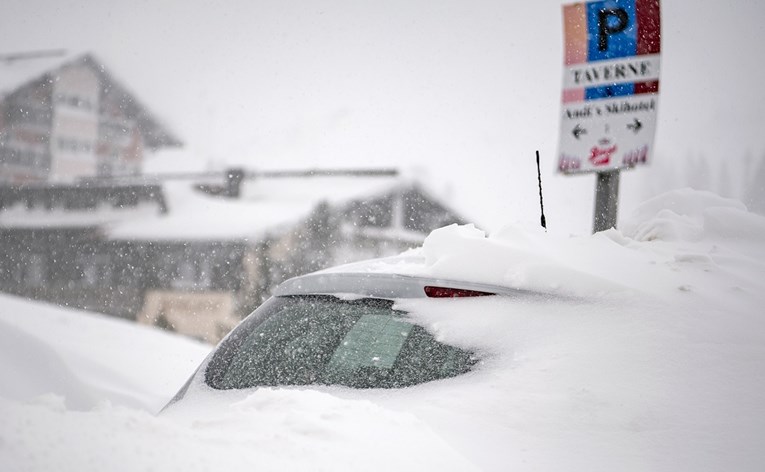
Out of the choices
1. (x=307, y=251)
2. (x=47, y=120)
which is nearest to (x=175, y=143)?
(x=47, y=120)

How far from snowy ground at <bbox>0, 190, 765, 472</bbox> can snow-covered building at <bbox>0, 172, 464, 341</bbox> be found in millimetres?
25390

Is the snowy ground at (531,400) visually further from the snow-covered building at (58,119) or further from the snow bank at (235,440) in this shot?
the snow-covered building at (58,119)

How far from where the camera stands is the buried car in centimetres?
209

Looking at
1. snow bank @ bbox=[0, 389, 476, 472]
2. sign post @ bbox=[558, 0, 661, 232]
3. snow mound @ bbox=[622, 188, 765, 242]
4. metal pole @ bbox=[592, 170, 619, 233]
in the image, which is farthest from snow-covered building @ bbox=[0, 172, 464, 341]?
snow bank @ bbox=[0, 389, 476, 472]

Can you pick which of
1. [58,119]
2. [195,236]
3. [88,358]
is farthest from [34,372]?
[58,119]

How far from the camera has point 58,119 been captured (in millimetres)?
44438

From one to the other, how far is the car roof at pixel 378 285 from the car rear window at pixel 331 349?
0.03 metres

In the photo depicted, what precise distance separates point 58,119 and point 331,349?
47888mm

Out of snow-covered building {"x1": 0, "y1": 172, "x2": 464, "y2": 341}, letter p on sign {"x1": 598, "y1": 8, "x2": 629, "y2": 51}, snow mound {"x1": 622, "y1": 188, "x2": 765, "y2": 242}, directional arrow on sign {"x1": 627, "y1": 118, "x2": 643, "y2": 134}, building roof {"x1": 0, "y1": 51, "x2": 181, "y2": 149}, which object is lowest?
snow-covered building {"x1": 0, "y1": 172, "x2": 464, "y2": 341}

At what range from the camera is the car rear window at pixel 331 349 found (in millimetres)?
2078

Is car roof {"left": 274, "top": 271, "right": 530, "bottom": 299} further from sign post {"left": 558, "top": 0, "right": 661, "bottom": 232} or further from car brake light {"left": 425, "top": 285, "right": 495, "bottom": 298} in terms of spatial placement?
sign post {"left": 558, "top": 0, "right": 661, "bottom": 232}

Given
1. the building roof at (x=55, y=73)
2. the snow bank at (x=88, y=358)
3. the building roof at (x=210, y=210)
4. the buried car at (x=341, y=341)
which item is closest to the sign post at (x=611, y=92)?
the buried car at (x=341, y=341)

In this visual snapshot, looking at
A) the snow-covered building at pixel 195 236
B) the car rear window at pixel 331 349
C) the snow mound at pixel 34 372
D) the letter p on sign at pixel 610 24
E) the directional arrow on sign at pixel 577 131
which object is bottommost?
the snow-covered building at pixel 195 236

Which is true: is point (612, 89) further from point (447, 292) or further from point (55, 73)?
point (55, 73)
